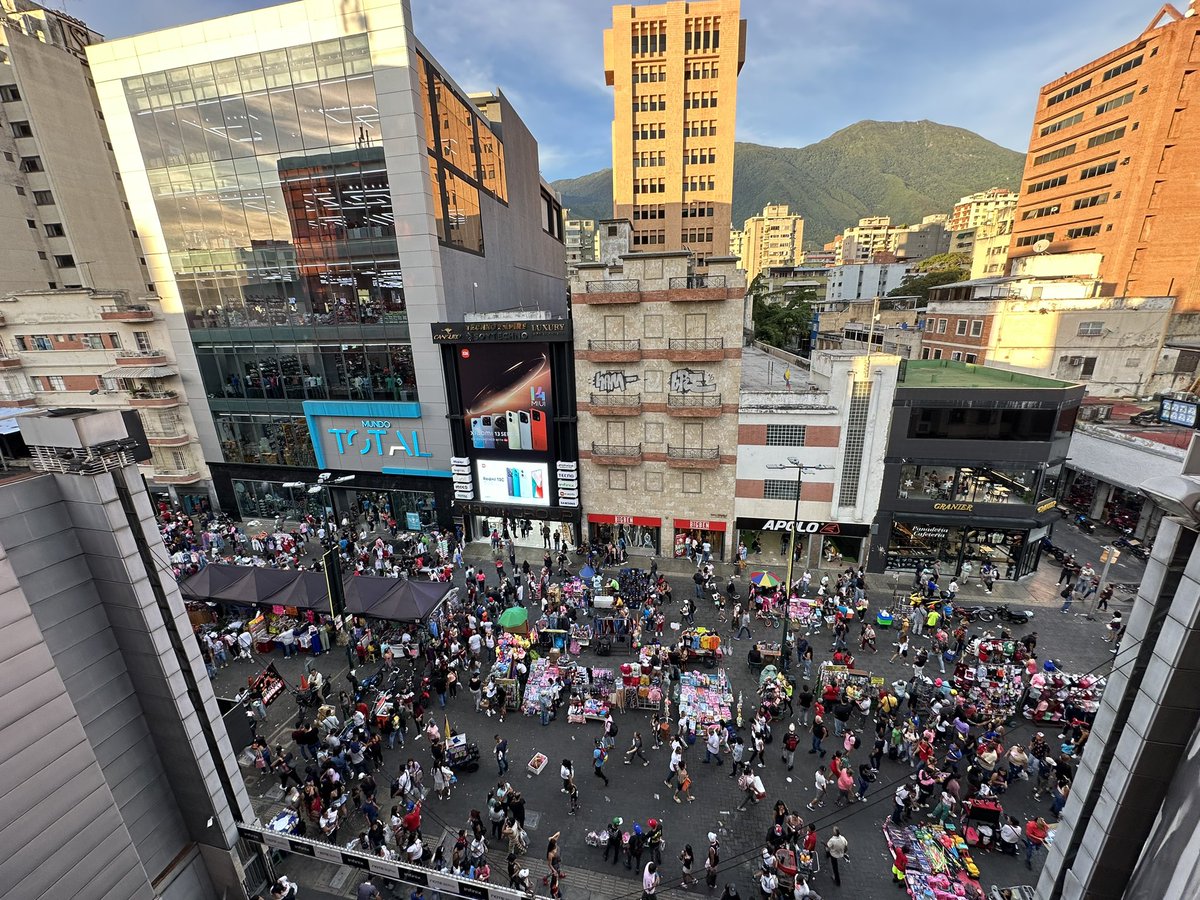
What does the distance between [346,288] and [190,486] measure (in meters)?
22.1

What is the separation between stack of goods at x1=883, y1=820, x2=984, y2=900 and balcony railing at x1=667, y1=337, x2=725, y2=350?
2120 cm

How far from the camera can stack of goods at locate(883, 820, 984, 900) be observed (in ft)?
42.1

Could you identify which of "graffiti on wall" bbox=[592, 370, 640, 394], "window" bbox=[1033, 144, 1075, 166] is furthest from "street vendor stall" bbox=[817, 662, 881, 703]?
"window" bbox=[1033, 144, 1075, 166]

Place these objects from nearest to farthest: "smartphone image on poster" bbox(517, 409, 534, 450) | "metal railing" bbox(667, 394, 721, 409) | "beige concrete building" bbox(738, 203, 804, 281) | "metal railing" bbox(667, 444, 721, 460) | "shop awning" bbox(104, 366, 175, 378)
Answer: "metal railing" bbox(667, 394, 721, 409)
"metal railing" bbox(667, 444, 721, 460)
"smartphone image on poster" bbox(517, 409, 534, 450)
"shop awning" bbox(104, 366, 175, 378)
"beige concrete building" bbox(738, 203, 804, 281)

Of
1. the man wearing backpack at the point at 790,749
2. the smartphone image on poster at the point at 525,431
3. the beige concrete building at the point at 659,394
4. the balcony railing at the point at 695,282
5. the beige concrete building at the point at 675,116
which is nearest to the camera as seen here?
the man wearing backpack at the point at 790,749

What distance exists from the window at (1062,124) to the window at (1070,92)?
2754 millimetres

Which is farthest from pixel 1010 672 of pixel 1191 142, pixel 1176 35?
pixel 1176 35

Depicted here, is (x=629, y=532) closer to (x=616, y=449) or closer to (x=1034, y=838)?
(x=616, y=449)

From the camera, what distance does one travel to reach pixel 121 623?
11.1m

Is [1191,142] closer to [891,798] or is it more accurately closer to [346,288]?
[891,798]

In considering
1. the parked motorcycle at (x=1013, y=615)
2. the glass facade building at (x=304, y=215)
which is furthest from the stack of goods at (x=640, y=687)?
the glass facade building at (x=304, y=215)

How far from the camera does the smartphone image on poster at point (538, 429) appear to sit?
1190 inches

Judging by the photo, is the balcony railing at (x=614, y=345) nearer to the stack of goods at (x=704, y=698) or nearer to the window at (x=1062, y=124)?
the stack of goods at (x=704, y=698)

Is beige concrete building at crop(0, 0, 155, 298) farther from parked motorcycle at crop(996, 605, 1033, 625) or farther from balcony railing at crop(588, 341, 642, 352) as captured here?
parked motorcycle at crop(996, 605, 1033, 625)
